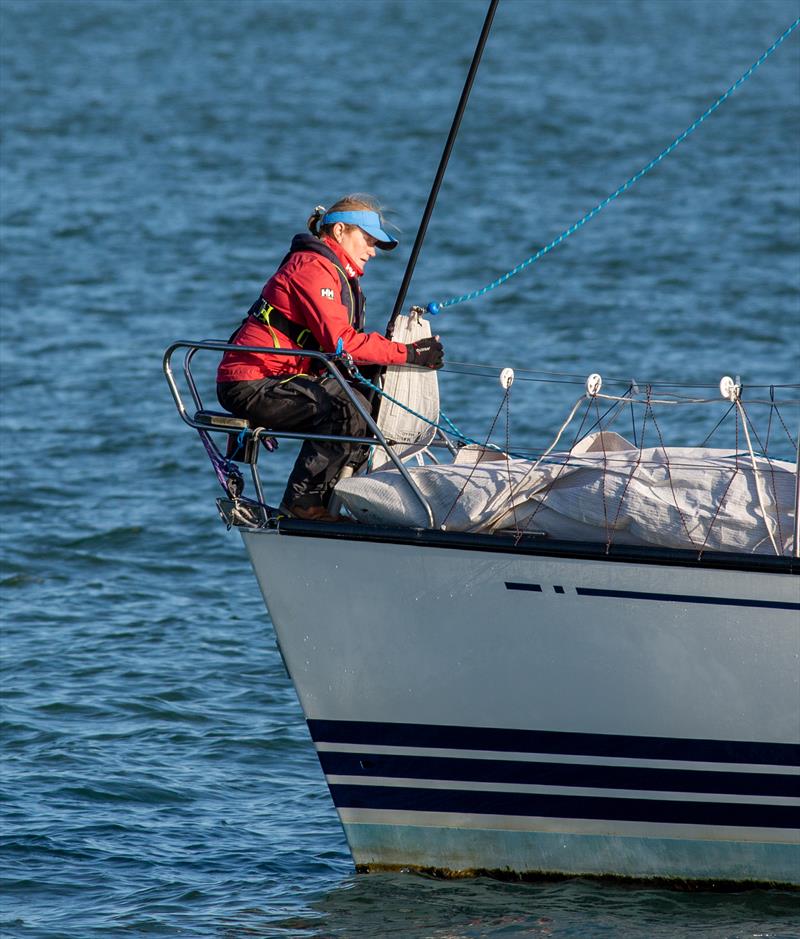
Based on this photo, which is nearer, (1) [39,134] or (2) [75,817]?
(2) [75,817]

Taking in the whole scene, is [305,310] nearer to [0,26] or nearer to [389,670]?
[389,670]

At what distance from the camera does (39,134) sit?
28422 mm

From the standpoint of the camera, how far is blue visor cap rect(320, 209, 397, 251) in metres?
6.30

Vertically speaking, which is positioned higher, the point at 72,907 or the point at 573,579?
the point at 573,579

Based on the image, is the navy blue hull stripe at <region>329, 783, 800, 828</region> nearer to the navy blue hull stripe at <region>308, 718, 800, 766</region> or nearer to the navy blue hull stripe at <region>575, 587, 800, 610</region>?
the navy blue hull stripe at <region>308, 718, 800, 766</region>

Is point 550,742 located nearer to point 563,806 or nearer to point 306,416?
point 563,806

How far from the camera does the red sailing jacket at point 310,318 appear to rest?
615 centimetres

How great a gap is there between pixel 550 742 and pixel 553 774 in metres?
0.14

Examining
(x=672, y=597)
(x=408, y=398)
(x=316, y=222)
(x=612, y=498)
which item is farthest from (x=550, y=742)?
(x=316, y=222)

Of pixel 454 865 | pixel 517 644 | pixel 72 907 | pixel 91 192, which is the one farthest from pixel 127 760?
pixel 91 192

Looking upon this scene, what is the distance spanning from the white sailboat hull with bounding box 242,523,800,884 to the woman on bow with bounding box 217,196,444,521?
453 millimetres

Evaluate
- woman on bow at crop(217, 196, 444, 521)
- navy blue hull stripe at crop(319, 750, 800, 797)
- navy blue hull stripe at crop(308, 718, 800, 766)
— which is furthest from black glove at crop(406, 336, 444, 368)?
navy blue hull stripe at crop(319, 750, 800, 797)

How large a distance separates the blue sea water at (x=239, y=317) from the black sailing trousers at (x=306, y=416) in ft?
5.09

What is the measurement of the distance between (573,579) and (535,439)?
7017 millimetres
